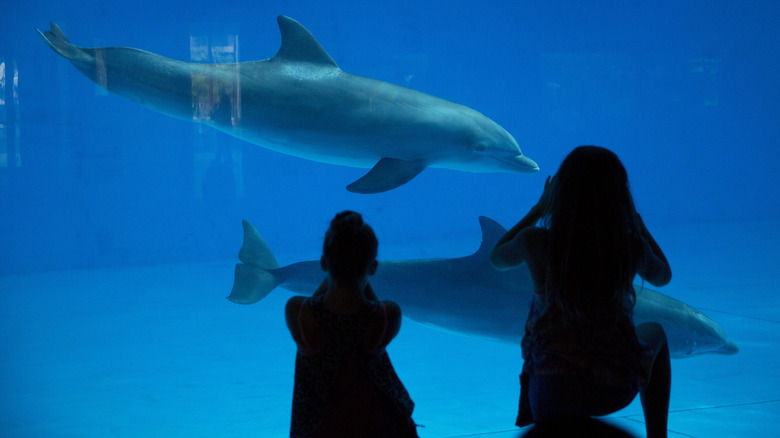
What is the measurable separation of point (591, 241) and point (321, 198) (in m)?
13.9

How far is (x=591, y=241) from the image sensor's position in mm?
2758

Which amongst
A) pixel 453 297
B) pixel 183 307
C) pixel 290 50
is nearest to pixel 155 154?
pixel 183 307

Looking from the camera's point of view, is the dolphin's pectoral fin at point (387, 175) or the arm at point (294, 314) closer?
the arm at point (294, 314)

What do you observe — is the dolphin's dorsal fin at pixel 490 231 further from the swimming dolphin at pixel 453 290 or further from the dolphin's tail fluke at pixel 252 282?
the dolphin's tail fluke at pixel 252 282

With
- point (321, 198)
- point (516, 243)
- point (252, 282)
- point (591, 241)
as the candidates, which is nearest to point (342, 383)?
point (516, 243)

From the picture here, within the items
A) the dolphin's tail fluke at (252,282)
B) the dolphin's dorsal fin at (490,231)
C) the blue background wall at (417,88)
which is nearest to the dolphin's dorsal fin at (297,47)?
the dolphin's tail fluke at (252,282)

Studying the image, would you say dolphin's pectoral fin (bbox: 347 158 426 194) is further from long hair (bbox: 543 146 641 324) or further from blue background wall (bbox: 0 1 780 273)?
blue background wall (bbox: 0 1 780 273)

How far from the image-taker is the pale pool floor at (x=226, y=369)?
4676 mm

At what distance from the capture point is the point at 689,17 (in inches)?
838

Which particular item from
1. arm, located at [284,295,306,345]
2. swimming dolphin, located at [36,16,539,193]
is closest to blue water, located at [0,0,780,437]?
swimming dolphin, located at [36,16,539,193]

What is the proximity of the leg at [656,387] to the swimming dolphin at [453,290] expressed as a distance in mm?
2359

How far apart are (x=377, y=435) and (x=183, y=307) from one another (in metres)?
6.83

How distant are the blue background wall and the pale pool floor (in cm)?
200

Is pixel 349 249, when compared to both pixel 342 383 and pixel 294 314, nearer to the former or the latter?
pixel 294 314
